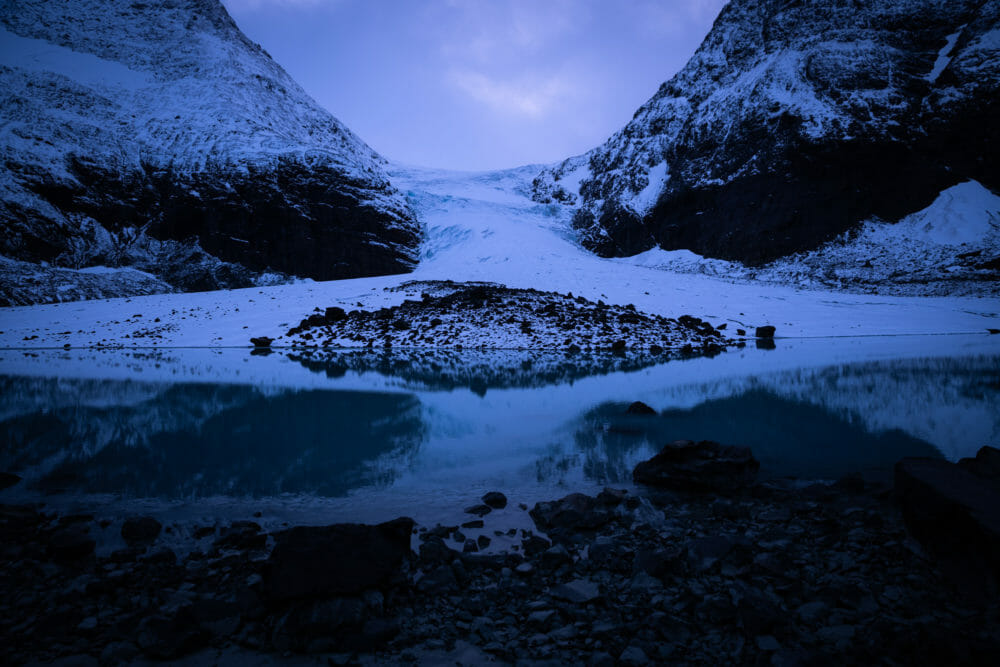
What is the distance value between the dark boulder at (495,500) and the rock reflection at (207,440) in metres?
1.50

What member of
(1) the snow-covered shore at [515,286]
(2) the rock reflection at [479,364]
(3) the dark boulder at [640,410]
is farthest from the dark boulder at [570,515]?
(1) the snow-covered shore at [515,286]

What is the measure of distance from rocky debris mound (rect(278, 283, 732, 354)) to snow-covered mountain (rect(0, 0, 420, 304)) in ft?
74.0

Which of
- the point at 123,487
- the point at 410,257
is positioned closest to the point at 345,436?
the point at 123,487

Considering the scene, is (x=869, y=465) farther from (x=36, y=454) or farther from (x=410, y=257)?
(x=410, y=257)

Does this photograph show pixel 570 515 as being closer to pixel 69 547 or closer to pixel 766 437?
pixel 69 547

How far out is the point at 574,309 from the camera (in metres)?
29.0

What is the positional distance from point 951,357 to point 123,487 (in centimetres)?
2447

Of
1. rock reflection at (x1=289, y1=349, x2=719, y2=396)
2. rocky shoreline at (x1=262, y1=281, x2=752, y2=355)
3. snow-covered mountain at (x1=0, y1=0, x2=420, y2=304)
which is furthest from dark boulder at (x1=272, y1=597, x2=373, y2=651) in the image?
snow-covered mountain at (x1=0, y1=0, x2=420, y2=304)

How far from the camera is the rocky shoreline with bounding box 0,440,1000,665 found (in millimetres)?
2938

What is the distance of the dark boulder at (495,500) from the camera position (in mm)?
5348

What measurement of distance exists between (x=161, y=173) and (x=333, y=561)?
186 feet

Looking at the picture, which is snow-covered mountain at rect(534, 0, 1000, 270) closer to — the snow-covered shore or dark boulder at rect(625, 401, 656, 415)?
the snow-covered shore

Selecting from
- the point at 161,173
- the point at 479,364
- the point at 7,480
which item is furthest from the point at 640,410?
the point at 161,173

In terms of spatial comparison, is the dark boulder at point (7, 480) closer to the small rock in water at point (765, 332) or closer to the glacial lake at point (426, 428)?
the glacial lake at point (426, 428)
